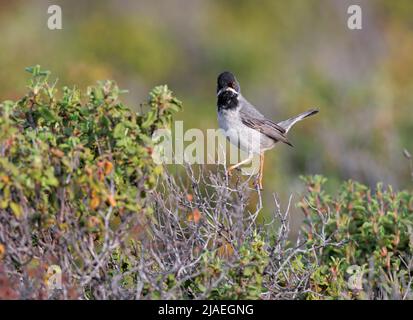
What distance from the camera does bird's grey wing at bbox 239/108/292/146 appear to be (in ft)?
23.2

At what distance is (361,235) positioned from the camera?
591 cm

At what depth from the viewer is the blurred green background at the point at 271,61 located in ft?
39.7

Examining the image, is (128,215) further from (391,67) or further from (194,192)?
(391,67)

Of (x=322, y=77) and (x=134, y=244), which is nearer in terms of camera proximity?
(x=134, y=244)

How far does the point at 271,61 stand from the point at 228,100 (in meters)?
13.2

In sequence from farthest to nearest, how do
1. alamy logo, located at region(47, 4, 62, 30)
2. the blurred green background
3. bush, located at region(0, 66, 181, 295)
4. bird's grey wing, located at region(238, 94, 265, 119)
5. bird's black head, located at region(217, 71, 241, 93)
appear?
alamy logo, located at region(47, 4, 62, 30)
the blurred green background
bird's grey wing, located at region(238, 94, 265, 119)
bird's black head, located at region(217, 71, 241, 93)
bush, located at region(0, 66, 181, 295)

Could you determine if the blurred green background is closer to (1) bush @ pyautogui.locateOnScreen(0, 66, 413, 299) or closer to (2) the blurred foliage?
(2) the blurred foliage

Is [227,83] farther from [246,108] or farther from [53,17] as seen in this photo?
[53,17]

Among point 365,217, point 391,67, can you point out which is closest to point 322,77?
point 391,67

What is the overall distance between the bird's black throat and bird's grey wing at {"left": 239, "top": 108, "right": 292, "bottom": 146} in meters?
0.10

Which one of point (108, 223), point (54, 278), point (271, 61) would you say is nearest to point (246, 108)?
point (108, 223)

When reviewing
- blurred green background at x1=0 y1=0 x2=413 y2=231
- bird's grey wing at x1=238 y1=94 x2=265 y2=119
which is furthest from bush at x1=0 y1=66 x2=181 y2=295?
blurred green background at x1=0 y1=0 x2=413 y2=231

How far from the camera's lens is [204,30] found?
22.0 metres

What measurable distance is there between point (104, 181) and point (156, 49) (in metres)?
13.9
